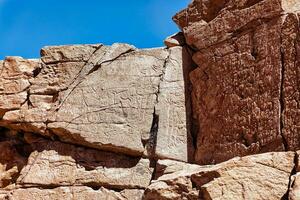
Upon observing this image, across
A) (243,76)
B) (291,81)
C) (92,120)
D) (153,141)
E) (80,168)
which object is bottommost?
(80,168)

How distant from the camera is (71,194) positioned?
28.4ft

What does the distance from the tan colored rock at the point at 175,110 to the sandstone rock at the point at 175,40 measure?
0.27ft

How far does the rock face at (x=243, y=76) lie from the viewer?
7152 millimetres

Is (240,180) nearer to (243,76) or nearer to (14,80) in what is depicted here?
(243,76)

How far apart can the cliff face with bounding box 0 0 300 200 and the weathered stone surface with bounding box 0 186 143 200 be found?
0.05ft

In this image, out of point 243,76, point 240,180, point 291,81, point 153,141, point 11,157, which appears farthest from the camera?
point 11,157

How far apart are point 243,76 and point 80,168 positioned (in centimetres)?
265

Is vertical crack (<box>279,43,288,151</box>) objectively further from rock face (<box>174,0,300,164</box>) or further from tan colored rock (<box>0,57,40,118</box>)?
tan colored rock (<box>0,57,40,118</box>)

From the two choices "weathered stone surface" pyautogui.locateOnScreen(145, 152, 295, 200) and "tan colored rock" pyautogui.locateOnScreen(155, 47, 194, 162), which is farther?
"tan colored rock" pyautogui.locateOnScreen(155, 47, 194, 162)

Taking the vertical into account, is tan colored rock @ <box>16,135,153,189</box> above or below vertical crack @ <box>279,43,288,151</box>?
below

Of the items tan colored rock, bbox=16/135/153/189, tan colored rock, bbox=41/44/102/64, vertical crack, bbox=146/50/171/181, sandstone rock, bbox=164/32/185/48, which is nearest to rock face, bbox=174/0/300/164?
sandstone rock, bbox=164/32/185/48

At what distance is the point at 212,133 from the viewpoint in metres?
7.98

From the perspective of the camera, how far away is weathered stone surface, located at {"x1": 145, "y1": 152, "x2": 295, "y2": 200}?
622 centimetres

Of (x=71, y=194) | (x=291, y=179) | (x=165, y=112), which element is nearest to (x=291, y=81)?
(x=291, y=179)
